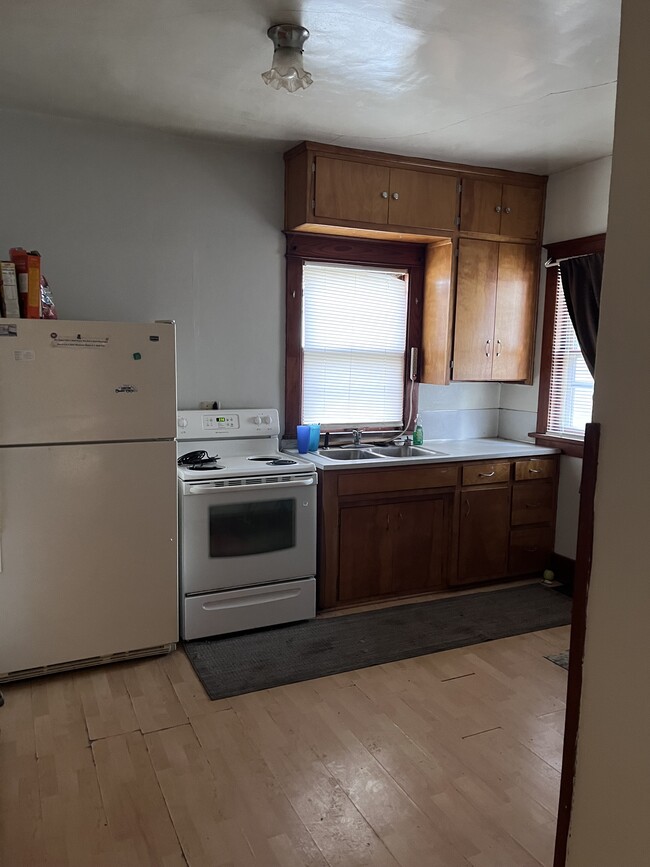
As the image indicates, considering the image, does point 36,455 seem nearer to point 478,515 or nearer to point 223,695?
point 223,695

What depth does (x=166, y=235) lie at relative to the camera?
3568mm

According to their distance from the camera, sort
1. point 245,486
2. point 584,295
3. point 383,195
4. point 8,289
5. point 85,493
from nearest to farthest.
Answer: point 8,289 → point 85,493 → point 245,486 → point 383,195 → point 584,295

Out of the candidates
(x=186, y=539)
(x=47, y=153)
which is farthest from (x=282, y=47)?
(x=186, y=539)

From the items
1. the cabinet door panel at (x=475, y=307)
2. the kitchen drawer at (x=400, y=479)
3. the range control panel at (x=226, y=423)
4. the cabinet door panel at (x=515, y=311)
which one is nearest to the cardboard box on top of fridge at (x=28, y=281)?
the range control panel at (x=226, y=423)

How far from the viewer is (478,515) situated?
401cm

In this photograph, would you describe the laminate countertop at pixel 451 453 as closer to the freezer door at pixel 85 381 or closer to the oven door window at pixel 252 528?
the oven door window at pixel 252 528

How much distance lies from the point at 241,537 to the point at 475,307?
6.78 ft

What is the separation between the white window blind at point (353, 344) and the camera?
4.01m

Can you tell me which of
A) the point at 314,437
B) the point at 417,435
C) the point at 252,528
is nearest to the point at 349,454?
the point at 314,437

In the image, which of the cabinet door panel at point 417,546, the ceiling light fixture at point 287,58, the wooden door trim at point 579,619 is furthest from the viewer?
the cabinet door panel at point 417,546

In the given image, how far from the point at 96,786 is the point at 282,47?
2.68 meters

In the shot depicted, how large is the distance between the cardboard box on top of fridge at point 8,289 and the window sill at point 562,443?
321 cm

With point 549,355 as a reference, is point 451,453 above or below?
below

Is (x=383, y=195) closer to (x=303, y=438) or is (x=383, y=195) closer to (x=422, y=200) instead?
(x=422, y=200)
